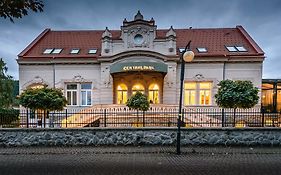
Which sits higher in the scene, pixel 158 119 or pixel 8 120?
pixel 8 120

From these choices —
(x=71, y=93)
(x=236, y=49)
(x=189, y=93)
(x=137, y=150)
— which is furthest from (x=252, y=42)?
(x=71, y=93)

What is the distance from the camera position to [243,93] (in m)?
11.1

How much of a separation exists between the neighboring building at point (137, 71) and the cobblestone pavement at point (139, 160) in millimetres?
10640

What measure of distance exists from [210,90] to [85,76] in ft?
43.6

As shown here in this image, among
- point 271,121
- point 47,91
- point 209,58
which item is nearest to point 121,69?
point 47,91

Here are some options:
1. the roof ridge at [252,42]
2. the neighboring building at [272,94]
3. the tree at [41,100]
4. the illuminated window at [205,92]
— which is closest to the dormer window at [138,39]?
the illuminated window at [205,92]

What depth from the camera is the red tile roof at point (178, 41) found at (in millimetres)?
19859

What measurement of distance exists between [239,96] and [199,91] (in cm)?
886

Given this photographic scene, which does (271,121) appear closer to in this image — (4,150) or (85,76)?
(4,150)

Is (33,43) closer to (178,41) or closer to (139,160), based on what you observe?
(178,41)

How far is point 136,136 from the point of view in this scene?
9531 millimetres

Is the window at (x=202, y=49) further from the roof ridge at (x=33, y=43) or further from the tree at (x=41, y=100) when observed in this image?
the roof ridge at (x=33, y=43)

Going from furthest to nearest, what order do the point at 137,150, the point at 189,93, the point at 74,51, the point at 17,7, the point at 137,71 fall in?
the point at 74,51, the point at 189,93, the point at 137,71, the point at 137,150, the point at 17,7

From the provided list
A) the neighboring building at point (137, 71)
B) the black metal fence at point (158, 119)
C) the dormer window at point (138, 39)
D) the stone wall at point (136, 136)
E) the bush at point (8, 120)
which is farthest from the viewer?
the dormer window at point (138, 39)
